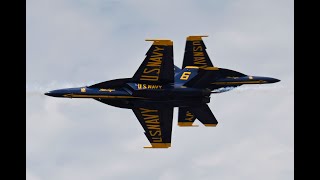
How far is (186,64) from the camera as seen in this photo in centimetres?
10400

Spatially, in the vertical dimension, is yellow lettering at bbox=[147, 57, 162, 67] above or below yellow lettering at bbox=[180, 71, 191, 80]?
above

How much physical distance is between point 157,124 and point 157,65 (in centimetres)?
722

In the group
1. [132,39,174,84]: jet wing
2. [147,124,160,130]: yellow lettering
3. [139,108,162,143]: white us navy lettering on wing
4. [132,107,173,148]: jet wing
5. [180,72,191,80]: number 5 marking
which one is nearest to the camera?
[132,39,174,84]: jet wing

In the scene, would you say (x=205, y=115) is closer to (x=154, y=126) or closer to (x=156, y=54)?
(x=154, y=126)

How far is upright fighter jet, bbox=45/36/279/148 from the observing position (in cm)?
9388

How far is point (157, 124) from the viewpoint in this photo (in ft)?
322

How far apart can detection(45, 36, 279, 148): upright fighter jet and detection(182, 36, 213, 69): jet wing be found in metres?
4.92

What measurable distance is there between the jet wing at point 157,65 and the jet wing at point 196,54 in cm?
1008

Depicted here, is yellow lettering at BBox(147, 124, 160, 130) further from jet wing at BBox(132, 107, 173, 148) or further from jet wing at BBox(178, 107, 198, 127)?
jet wing at BBox(178, 107, 198, 127)

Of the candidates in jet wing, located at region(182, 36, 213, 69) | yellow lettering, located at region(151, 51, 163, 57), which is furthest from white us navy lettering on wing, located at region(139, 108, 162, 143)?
jet wing, located at region(182, 36, 213, 69)

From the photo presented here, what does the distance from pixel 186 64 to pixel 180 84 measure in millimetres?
8800

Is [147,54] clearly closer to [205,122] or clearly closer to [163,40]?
[163,40]

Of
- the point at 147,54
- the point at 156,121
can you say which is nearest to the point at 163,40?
the point at 147,54

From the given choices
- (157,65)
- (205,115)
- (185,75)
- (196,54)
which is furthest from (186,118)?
(157,65)
